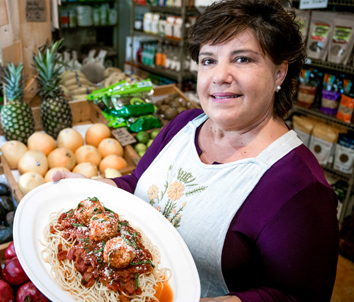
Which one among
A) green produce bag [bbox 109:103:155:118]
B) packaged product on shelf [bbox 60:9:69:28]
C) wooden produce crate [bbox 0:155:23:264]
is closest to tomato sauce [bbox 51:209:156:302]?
wooden produce crate [bbox 0:155:23:264]

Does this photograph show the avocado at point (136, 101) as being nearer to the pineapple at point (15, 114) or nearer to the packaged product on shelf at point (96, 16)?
the pineapple at point (15, 114)

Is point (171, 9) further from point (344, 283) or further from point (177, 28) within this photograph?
point (344, 283)

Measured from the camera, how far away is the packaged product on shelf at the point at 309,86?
340 cm

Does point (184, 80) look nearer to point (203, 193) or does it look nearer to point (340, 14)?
point (340, 14)

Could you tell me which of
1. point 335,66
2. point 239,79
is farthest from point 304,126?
point 239,79

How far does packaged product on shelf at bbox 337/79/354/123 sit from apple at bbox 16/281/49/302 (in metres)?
3.00

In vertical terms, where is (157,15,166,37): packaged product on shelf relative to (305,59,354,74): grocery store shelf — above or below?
above

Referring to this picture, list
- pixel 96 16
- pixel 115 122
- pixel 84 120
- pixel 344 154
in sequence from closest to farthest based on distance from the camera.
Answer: pixel 115 122 < pixel 84 120 < pixel 344 154 < pixel 96 16

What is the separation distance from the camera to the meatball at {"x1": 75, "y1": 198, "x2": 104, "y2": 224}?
1263 millimetres

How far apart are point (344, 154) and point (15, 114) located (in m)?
3.02

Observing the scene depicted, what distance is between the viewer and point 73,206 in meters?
1.41

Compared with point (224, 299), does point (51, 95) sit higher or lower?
higher

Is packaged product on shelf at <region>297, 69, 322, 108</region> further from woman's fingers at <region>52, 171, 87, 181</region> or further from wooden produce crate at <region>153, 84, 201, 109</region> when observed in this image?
woman's fingers at <region>52, 171, 87, 181</region>

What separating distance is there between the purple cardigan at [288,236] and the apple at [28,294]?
74 centimetres
